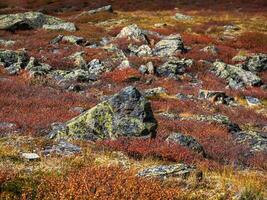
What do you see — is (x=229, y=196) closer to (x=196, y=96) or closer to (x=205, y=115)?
(x=205, y=115)

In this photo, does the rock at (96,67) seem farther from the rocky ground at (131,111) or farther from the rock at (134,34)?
the rock at (134,34)

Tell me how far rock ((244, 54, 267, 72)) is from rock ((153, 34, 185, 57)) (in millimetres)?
5947

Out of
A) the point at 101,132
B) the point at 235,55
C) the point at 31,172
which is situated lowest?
the point at 235,55

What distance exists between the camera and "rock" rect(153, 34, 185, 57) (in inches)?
1656

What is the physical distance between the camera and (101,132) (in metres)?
15.0

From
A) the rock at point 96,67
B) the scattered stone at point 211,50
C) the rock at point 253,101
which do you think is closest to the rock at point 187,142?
the rock at point 253,101

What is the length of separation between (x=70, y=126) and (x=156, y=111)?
9419 mm

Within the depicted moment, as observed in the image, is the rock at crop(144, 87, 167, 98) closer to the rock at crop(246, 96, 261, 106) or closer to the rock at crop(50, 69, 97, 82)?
the rock at crop(50, 69, 97, 82)

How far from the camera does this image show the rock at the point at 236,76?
35469mm

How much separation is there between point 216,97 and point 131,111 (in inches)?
573

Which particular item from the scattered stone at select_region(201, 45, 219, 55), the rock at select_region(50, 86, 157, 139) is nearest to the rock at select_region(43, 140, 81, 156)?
the rock at select_region(50, 86, 157, 139)

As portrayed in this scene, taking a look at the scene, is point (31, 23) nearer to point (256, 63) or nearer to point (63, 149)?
point (256, 63)

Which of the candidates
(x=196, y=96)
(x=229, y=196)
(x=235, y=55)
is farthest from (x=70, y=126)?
(x=235, y=55)

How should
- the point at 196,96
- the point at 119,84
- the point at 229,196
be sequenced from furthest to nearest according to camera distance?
the point at 119,84 → the point at 196,96 → the point at 229,196
